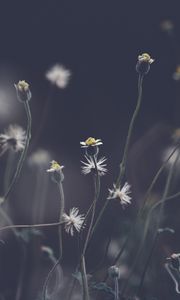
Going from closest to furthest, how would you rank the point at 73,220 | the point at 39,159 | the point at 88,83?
the point at 73,220 → the point at 39,159 → the point at 88,83

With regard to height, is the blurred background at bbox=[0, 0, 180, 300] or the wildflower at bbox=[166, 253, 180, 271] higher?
the blurred background at bbox=[0, 0, 180, 300]

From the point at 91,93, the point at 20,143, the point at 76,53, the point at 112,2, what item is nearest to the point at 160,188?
the point at 91,93

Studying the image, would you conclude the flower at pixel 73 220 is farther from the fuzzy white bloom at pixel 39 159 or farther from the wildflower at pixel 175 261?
the fuzzy white bloom at pixel 39 159

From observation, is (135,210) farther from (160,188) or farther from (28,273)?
(28,273)

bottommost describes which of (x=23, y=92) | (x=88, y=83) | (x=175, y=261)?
(x=175, y=261)

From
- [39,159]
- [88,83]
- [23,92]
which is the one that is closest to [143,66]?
[23,92]

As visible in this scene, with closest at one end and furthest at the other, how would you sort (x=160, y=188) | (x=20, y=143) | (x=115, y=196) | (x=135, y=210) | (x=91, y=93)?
(x=115, y=196), (x=20, y=143), (x=135, y=210), (x=160, y=188), (x=91, y=93)

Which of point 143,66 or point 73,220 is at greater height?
point 143,66

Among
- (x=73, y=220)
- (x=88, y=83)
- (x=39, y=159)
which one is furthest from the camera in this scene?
(x=88, y=83)

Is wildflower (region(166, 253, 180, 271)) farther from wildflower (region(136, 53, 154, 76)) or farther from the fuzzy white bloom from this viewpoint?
the fuzzy white bloom

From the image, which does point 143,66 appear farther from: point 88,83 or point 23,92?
point 88,83

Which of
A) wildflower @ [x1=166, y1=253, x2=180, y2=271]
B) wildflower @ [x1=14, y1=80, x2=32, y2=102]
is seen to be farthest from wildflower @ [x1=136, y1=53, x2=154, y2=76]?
wildflower @ [x1=166, y1=253, x2=180, y2=271]
